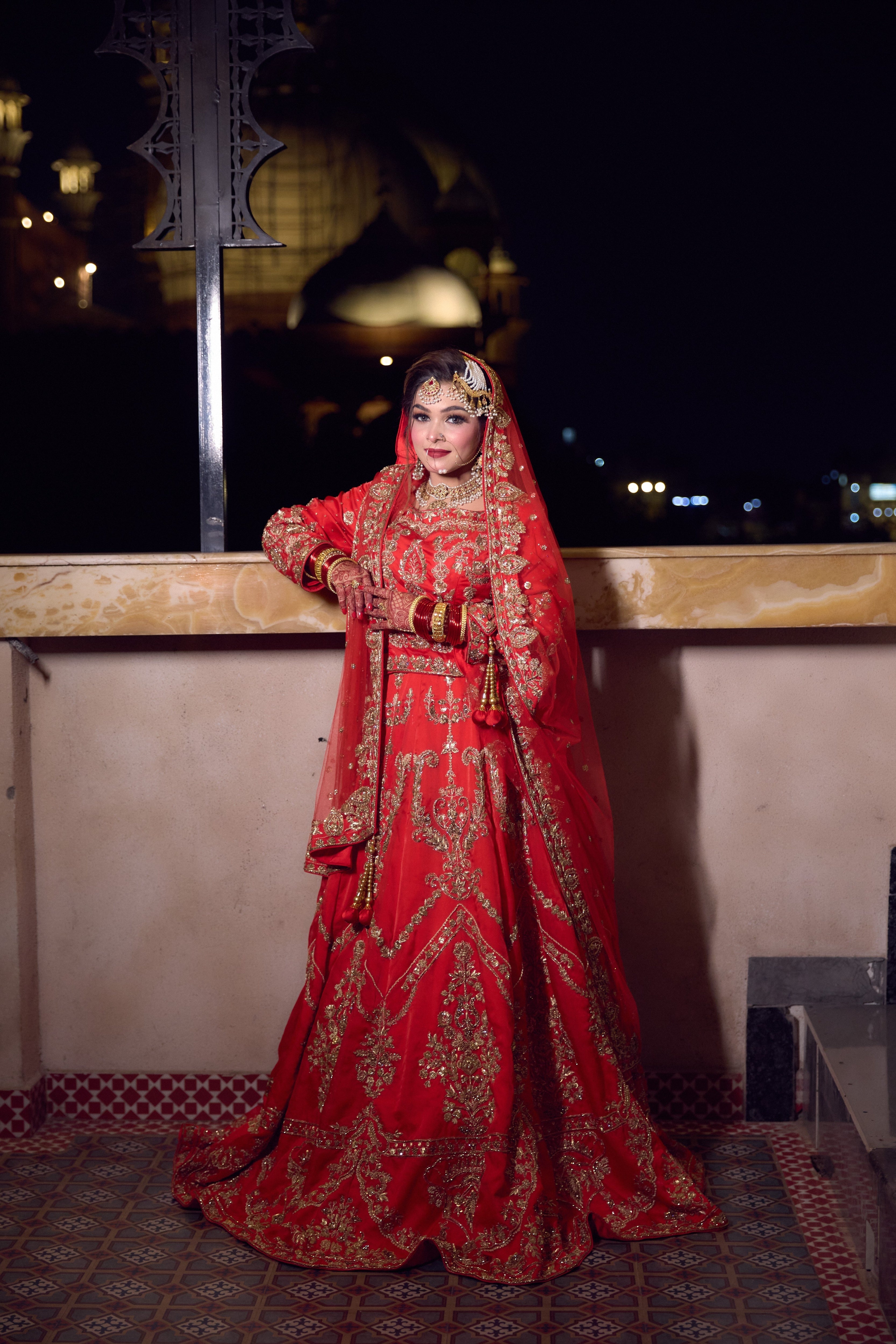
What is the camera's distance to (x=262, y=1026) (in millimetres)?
2635

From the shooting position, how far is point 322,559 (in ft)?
7.38

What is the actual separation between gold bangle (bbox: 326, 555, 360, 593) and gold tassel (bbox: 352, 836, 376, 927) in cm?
50

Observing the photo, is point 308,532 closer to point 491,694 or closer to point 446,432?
point 446,432

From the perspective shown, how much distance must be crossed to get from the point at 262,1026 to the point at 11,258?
16.4 feet

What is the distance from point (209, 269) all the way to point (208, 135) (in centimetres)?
28

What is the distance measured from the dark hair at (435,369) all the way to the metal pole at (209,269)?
0.57 meters

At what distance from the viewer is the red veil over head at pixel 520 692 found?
202 cm

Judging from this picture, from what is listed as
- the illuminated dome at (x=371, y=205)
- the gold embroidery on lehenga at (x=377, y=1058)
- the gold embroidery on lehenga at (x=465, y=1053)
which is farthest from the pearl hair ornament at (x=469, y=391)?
the illuminated dome at (x=371, y=205)

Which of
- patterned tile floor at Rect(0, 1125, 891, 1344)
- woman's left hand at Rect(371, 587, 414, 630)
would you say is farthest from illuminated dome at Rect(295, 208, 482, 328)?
patterned tile floor at Rect(0, 1125, 891, 1344)

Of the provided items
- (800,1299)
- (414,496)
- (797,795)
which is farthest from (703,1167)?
(414,496)

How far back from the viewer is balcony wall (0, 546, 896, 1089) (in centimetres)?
258

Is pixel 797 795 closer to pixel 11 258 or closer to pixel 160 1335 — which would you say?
pixel 160 1335

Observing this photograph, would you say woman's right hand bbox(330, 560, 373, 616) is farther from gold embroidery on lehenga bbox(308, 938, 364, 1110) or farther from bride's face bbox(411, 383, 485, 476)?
gold embroidery on lehenga bbox(308, 938, 364, 1110)

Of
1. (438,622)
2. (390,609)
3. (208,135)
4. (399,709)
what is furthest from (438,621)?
(208,135)
